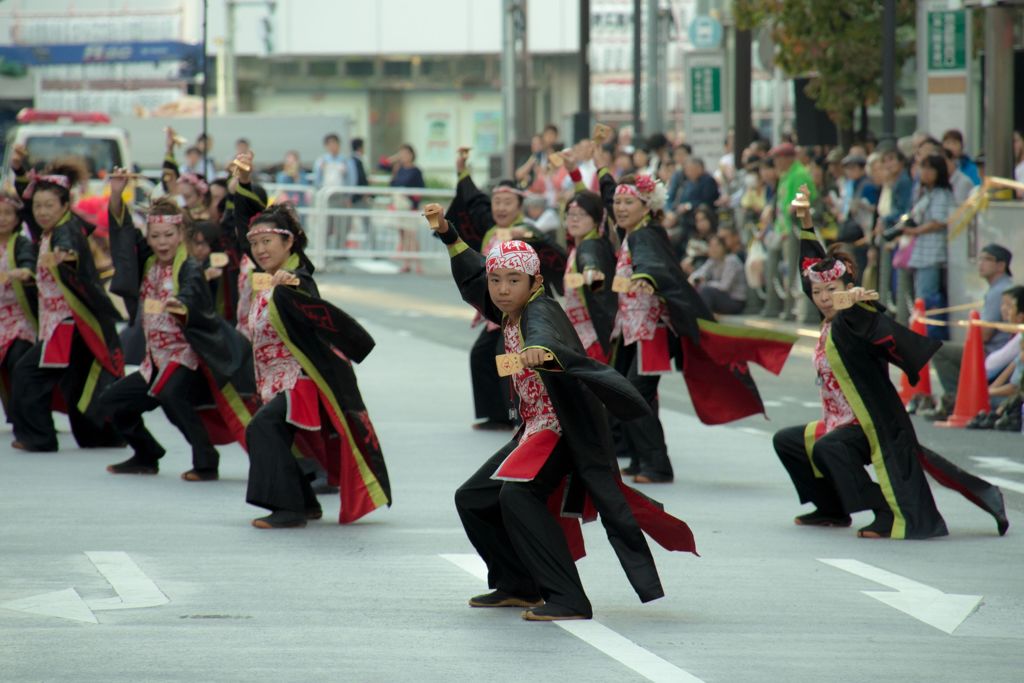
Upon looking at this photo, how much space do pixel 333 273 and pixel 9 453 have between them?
17268 millimetres

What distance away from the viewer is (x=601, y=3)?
5538 centimetres

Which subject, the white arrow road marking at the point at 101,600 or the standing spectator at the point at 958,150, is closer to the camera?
the white arrow road marking at the point at 101,600

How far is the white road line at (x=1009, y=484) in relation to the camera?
1082 centimetres

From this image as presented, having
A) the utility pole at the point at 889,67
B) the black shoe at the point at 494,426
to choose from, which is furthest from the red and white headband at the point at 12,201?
the utility pole at the point at 889,67

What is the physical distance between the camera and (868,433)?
9.30 meters

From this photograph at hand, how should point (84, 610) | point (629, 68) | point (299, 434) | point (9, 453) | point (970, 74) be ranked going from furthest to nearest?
point (629, 68) → point (970, 74) → point (9, 453) → point (299, 434) → point (84, 610)

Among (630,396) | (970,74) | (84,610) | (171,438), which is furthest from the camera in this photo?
(970,74)

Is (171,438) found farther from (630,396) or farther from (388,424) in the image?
(630,396)

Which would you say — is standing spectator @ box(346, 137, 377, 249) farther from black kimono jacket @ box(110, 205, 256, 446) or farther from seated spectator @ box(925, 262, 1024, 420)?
black kimono jacket @ box(110, 205, 256, 446)

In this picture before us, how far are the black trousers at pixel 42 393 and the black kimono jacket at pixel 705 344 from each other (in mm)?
3622

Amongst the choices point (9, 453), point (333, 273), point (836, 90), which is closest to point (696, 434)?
point (9, 453)

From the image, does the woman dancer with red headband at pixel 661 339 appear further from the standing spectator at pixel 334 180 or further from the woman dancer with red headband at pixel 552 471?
the standing spectator at pixel 334 180

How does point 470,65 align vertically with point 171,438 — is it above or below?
above

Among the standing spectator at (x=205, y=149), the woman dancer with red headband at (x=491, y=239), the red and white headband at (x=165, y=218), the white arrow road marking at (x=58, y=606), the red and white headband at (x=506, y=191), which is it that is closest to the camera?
the white arrow road marking at (x=58, y=606)
